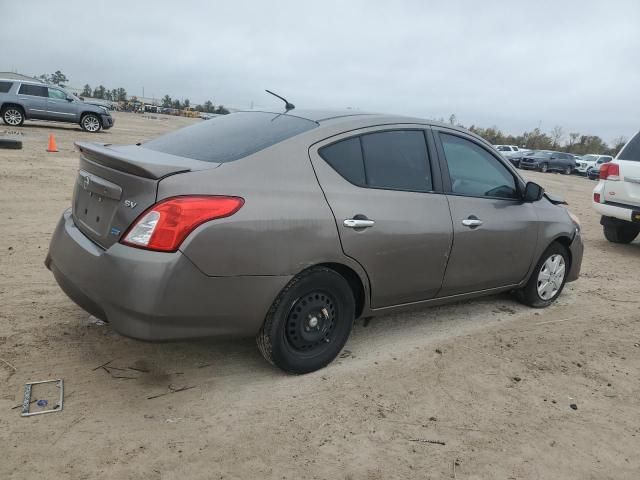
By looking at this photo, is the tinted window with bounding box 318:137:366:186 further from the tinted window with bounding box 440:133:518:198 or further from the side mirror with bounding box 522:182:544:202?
the side mirror with bounding box 522:182:544:202

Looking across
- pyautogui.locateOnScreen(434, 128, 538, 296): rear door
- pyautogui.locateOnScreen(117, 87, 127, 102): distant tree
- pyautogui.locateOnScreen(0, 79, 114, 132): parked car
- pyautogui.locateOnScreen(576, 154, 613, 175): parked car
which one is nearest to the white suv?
pyautogui.locateOnScreen(434, 128, 538, 296): rear door

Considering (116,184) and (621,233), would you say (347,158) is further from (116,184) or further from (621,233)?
(621,233)

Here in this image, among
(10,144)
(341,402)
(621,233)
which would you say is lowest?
(341,402)

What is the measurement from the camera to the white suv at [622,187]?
291 inches

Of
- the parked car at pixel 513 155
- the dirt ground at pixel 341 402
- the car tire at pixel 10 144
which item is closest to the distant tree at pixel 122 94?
the parked car at pixel 513 155

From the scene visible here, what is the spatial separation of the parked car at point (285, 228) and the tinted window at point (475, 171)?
1 cm

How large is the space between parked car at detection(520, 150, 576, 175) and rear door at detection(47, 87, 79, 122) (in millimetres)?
28052

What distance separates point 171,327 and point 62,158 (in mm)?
11267

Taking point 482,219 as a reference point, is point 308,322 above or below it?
below

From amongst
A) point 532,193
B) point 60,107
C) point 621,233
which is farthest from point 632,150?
point 60,107

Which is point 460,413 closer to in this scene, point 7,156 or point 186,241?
point 186,241

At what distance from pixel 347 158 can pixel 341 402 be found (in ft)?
4.89

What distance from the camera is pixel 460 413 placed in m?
3.06

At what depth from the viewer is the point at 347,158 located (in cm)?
338
